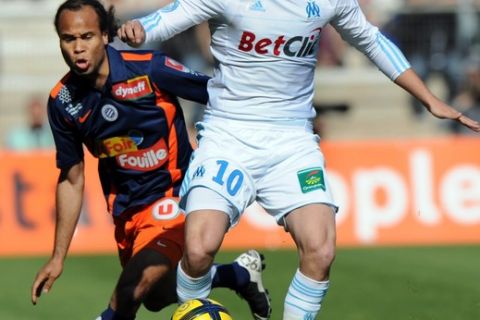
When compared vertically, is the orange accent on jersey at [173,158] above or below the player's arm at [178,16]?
below

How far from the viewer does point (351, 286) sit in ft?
36.0

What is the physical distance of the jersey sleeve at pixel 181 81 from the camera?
25.1ft

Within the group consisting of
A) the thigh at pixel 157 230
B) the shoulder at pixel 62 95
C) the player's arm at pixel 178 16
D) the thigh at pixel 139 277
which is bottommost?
the thigh at pixel 139 277

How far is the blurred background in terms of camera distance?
10664mm

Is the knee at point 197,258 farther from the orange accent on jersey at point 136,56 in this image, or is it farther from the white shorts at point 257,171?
the orange accent on jersey at point 136,56

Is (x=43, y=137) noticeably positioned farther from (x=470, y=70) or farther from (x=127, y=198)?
(x=127, y=198)

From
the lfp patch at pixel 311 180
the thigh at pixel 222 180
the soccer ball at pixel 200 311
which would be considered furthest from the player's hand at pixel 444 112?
the soccer ball at pixel 200 311

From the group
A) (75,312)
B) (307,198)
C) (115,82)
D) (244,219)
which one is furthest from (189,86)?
(244,219)

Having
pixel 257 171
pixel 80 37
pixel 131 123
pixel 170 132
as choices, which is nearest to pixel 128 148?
pixel 131 123

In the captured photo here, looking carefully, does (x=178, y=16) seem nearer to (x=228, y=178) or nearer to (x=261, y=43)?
(x=261, y=43)

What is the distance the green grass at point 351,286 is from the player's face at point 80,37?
274cm

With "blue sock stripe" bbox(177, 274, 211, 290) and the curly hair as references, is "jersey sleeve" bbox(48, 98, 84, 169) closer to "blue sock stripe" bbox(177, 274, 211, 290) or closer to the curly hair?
the curly hair

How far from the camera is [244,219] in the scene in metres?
14.1

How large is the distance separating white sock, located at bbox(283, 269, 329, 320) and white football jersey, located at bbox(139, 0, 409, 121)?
3.13ft
